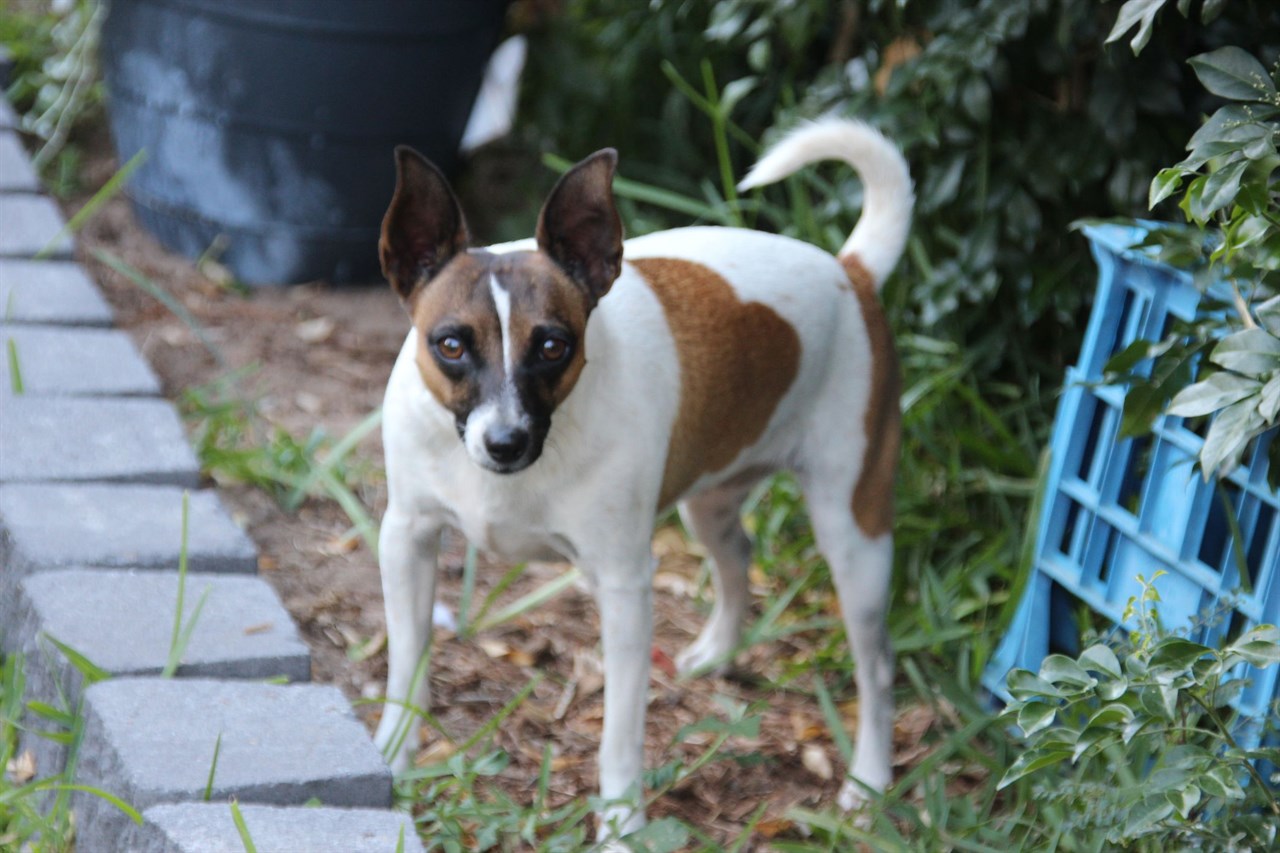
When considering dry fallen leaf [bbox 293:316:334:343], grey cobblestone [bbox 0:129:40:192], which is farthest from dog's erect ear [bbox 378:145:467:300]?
grey cobblestone [bbox 0:129:40:192]

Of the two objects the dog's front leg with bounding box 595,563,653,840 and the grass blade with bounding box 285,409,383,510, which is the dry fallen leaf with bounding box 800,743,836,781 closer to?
the dog's front leg with bounding box 595,563,653,840

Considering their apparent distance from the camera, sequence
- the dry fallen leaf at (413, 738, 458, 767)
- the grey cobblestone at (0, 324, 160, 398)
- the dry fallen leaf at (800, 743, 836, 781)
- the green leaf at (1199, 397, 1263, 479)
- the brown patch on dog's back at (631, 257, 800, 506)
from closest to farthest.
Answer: the green leaf at (1199, 397, 1263, 479), the brown patch on dog's back at (631, 257, 800, 506), the dry fallen leaf at (413, 738, 458, 767), the dry fallen leaf at (800, 743, 836, 781), the grey cobblestone at (0, 324, 160, 398)

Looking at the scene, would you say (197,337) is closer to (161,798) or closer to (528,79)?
(528,79)

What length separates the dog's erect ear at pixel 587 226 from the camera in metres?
2.45

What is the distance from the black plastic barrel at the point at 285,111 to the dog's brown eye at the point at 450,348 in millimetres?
2548

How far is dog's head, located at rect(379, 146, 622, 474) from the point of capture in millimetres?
2334

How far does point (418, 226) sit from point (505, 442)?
16.8 inches

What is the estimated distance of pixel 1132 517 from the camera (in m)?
3.11

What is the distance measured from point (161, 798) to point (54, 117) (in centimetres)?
403

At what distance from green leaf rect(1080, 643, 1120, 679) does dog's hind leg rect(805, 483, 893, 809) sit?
844mm

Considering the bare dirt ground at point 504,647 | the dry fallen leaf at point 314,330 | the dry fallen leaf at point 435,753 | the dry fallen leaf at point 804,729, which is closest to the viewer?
the dry fallen leaf at point 435,753

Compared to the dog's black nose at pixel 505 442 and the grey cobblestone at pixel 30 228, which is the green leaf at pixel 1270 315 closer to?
the dog's black nose at pixel 505 442

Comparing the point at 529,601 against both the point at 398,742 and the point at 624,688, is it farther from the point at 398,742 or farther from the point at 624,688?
the point at 624,688

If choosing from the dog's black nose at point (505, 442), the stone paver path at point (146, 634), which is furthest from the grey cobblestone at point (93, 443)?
the dog's black nose at point (505, 442)
